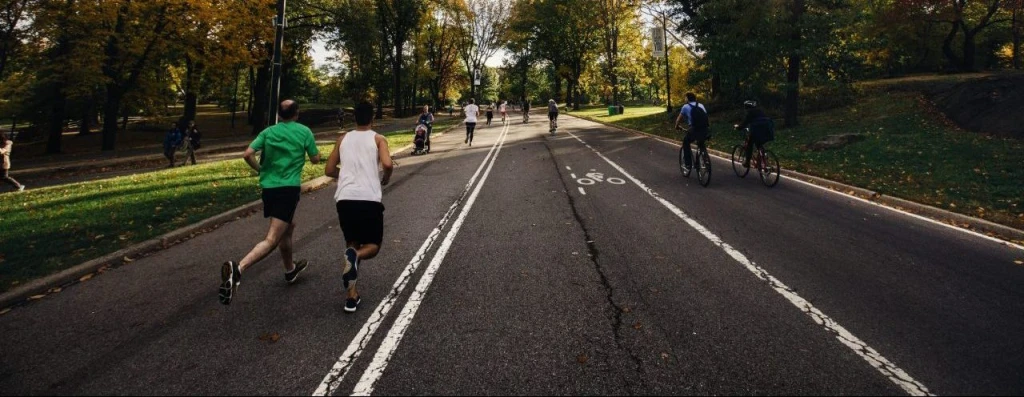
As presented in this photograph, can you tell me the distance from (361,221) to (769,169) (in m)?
9.60

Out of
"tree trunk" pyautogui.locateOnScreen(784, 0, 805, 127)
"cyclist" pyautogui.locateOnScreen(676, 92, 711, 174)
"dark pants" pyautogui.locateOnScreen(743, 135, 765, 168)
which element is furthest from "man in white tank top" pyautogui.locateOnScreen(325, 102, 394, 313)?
"tree trunk" pyautogui.locateOnScreen(784, 0, 805, 127)

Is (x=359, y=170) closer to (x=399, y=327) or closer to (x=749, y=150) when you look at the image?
(x=399, y=327)

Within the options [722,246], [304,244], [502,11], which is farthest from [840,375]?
[502,11]

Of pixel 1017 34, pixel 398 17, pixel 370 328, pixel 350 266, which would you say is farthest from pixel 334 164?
pixel 398 17

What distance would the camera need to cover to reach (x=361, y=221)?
4.44m

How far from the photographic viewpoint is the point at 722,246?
6.14 meters

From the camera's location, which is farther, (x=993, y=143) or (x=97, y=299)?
(x=993, y=143)

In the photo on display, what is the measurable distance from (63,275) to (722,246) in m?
8.20

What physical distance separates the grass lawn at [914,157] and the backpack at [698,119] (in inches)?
134

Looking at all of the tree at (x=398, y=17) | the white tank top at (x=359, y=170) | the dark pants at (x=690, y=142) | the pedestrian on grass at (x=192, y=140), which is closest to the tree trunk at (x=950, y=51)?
the dark pants at (x=690, y=142)

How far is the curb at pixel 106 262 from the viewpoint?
16.2 ft

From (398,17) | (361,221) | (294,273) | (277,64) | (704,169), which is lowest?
(294,273)

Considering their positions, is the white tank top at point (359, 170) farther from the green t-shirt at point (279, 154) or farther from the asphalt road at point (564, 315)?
the asphalt road at point (564, 315)

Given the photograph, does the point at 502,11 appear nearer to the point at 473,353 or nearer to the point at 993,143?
the point at 993,143
